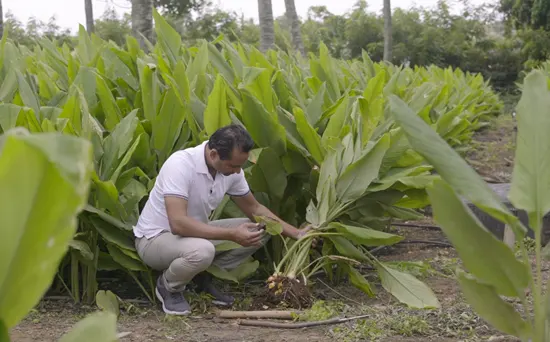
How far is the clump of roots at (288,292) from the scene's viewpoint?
4145 millimetres

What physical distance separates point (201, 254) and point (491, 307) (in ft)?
7.37

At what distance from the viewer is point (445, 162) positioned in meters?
2.01

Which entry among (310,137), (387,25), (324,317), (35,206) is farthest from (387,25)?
(35,206)

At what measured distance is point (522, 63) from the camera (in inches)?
1366

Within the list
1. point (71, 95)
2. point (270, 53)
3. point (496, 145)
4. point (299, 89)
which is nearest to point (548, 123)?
point (71, 95)

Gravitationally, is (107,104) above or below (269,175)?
above

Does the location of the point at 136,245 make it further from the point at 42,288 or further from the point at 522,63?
the point at 522,63

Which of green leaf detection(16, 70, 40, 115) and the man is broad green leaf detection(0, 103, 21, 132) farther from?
the man

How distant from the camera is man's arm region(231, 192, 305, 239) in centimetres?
438

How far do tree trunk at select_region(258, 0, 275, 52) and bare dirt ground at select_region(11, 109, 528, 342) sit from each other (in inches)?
305

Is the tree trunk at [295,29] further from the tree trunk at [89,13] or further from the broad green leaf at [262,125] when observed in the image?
the broad green leaf at [262,125]

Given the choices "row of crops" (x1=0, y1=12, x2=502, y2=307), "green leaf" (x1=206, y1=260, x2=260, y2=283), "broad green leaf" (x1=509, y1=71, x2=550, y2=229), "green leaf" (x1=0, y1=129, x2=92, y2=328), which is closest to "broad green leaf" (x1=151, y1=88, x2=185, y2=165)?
"row of crops" (x1=0, y1=12, x2=502, y2=307)

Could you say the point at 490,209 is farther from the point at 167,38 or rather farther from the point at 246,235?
the point at 167,38

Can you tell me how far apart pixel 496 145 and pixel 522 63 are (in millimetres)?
23294
